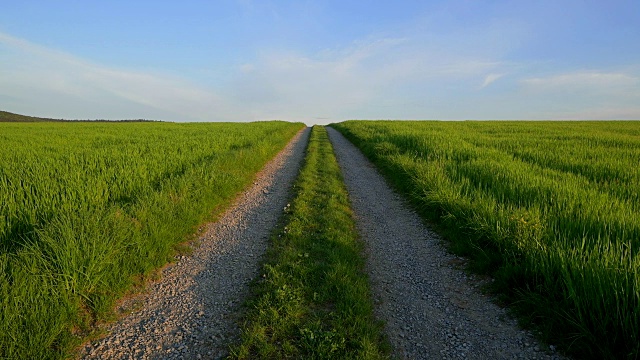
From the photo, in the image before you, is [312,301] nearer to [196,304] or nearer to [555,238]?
[196,304]

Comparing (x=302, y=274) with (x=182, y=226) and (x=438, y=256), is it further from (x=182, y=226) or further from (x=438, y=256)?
(x=182, y=226)

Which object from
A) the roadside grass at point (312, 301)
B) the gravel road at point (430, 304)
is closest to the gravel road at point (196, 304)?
the roadside grass at point (312, 301)

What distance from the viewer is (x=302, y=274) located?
4992 millimetres

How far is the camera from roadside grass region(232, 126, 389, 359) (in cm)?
357

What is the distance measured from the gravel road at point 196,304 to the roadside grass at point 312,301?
0.32 meters

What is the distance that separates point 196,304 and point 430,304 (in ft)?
10.8

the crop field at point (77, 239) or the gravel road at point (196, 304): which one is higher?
the crop field at point (77, 239)


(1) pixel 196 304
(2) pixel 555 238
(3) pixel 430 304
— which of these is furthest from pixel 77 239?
(2) pixel 555 238

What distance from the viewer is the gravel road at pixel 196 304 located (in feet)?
12.2

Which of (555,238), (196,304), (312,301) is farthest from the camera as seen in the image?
(555,238)

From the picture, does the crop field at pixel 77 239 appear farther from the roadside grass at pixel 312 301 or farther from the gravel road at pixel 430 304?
the gravel road at pixel 430 304

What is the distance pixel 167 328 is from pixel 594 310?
4.91 metres

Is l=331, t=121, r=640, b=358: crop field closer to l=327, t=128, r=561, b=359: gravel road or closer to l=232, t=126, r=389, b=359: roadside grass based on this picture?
l=327, t=128, r=561, b=359: gravel road

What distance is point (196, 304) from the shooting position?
4.60 m
